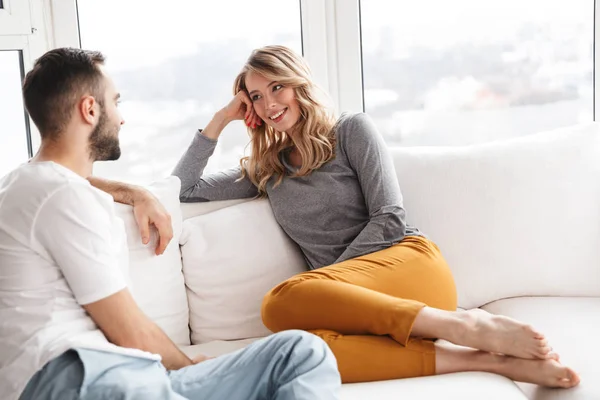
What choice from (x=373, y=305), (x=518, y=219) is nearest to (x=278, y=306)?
(x=373, y=305)

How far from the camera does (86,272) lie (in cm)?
149

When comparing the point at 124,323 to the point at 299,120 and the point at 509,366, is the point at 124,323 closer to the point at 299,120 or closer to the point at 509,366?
the point at 509,366

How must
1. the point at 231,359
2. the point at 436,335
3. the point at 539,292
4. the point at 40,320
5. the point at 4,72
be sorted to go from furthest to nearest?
the point at 4,72
the point at 539,292
the point at 436,335
the point at 231,359
the point at 40,320

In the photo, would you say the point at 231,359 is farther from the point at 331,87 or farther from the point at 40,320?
the point at 331,87

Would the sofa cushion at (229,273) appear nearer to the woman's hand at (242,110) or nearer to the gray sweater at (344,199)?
the gray sweater at (344,199)

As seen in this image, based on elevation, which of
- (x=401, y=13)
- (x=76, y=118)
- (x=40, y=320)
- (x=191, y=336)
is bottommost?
(x=191, y=336)

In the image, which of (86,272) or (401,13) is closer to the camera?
(86,272)

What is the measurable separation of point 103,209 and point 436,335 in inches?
33.8

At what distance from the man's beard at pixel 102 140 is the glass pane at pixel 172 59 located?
1238 mm

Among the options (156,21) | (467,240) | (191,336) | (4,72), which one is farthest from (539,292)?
(4,72)

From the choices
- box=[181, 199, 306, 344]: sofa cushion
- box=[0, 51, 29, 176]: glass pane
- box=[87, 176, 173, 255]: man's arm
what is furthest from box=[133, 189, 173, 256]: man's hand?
box=[0, 51, 29, 176]: glass pane

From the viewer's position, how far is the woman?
1827 millimetres

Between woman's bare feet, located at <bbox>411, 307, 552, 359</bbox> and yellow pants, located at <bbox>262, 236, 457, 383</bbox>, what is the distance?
1.4 inches

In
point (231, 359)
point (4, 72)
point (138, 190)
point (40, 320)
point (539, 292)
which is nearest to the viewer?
point (40, 320)
